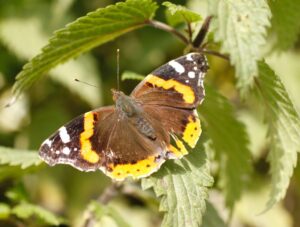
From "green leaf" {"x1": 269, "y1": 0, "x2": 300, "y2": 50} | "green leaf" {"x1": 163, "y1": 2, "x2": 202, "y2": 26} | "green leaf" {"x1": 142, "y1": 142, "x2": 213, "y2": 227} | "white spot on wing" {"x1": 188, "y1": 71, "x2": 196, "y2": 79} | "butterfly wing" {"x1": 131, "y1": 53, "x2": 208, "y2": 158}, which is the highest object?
"green leaf" {"x1": 163, "y1": 2, "x2": 202, "y2": 26}

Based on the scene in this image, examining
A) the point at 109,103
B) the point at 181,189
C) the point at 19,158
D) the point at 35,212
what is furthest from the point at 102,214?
the point at 109,103

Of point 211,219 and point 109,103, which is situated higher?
point 211,219

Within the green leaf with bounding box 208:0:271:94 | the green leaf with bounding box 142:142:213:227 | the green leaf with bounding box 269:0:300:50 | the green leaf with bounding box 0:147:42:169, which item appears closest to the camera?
the green leaf with bounding box 208:0:271:94

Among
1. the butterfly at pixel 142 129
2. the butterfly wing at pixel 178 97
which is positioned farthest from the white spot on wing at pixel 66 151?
the butterfly wing at pixel 178 97

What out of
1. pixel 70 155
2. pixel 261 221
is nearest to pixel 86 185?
pixel 261 221

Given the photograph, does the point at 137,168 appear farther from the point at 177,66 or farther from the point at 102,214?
the point at 102,214

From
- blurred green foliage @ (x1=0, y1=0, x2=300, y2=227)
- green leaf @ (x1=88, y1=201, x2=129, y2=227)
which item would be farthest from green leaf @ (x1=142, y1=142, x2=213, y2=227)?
green leaf @ (x1=88, y1=201, x2=129, y2=227)

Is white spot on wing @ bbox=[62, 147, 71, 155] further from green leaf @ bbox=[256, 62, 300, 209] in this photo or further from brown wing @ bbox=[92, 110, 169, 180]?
green leaf @ bbox=[256, 62, 300, 209]
